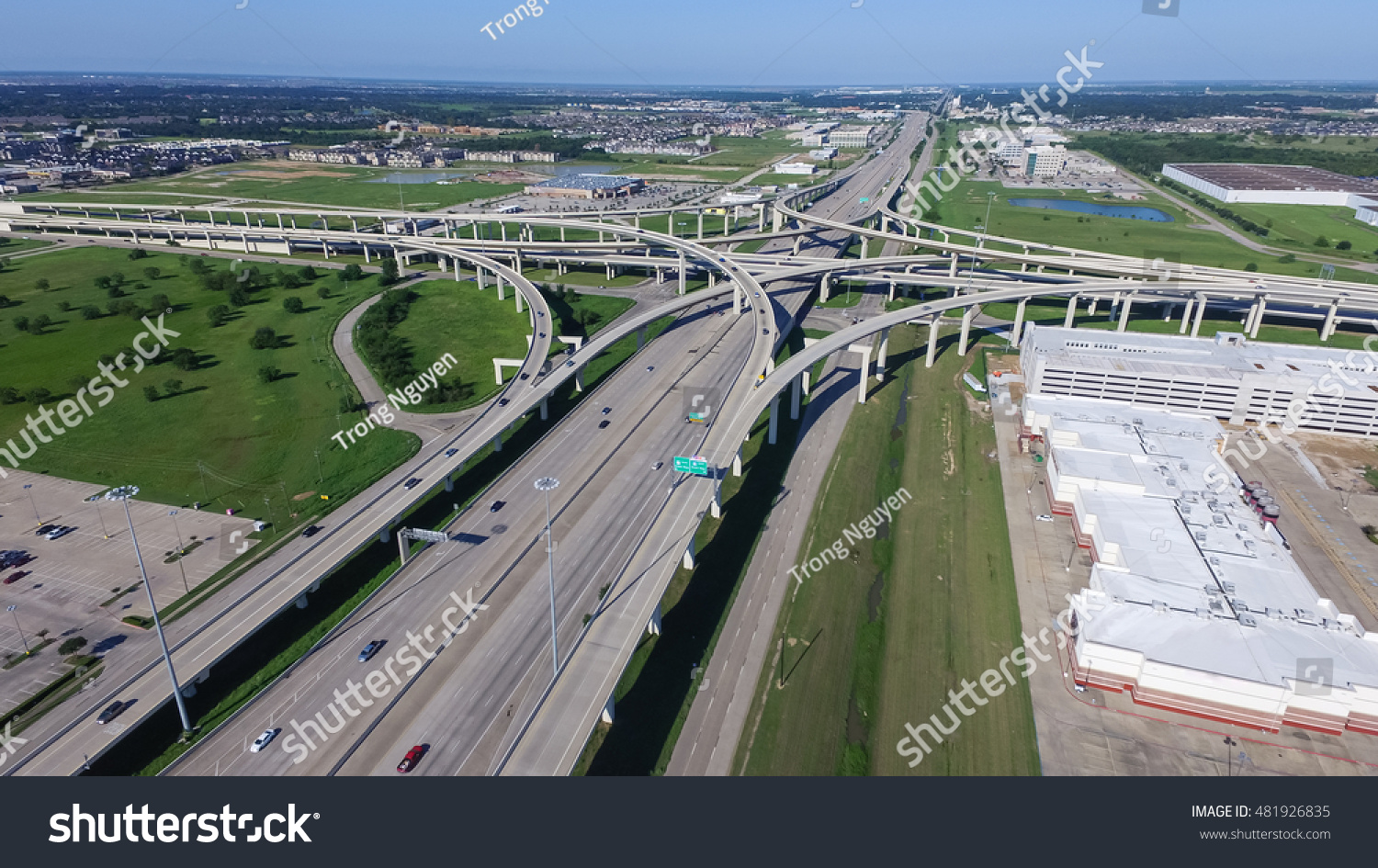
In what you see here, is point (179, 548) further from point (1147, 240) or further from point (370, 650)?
point (1147, 240)

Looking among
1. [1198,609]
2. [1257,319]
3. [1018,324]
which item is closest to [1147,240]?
[1257,319]

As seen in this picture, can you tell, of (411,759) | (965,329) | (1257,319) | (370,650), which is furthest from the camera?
(1257,319)

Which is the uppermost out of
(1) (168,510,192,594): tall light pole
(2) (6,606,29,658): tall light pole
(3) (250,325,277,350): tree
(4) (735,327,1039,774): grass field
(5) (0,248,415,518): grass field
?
(3) (250,325,277,350): tree

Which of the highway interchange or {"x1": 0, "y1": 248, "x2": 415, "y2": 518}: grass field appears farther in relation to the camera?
{"x1": 0, "y1": 248, "x2": 415, "y2": 518}: grass field

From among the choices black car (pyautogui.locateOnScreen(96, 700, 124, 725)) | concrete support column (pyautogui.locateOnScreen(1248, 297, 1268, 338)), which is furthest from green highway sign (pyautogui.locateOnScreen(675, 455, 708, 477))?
concrete support column (pyautogui.locateOnScreen(1248, 297, 1268, 338))

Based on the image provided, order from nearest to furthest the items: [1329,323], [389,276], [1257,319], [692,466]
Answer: [692,466] → [1329,323] → [1257,319] → [389,276]

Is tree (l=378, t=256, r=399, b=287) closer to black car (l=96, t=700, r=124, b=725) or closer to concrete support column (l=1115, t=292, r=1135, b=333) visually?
black car (l=96, t=700, r=124, b=725)
